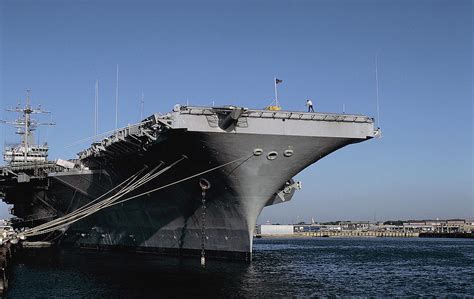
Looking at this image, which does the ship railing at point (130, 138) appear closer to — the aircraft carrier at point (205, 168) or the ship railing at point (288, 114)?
the aircraft carrier at point (205, 168)

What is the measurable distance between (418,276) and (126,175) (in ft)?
44.2

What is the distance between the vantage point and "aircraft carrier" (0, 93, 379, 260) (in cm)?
2042

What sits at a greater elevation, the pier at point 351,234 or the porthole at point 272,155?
the porthole at point 272,155

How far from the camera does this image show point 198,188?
2298 centimetres

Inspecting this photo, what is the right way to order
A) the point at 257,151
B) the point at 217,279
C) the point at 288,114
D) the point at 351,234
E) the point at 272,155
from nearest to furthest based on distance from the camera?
the point at 217,279
the point at 288,114
the point at 257,151
the point at 272,155
the point at 351,234

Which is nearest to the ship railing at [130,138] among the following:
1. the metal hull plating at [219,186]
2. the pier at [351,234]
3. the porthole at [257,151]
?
the metal hull plating at [219,186]

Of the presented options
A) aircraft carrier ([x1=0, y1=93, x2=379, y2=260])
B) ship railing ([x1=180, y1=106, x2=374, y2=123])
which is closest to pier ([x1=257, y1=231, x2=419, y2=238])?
aircraft carrier ([x1=0, y1=93, x2=379, y2=260])

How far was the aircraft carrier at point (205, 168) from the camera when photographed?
20422mm

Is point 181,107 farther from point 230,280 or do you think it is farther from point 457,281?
point 457,281

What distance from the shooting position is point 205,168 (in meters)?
21.9

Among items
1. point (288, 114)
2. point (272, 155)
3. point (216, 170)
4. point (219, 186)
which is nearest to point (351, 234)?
point (219, 186)

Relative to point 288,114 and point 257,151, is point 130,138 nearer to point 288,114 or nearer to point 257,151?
point 257,151

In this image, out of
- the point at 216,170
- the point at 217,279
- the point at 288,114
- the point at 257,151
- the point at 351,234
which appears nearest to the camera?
the point at 217,279

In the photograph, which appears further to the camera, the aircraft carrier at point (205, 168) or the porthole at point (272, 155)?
the porthole at point (272, 155)
